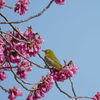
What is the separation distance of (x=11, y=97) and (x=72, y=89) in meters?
2.37

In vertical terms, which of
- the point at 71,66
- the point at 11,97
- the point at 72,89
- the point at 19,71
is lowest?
the point at 72,89

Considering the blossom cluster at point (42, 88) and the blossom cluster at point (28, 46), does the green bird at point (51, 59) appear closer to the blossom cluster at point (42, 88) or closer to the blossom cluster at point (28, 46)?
the blossom cluster at point (28, 46)

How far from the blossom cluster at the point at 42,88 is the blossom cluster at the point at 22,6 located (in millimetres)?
2100

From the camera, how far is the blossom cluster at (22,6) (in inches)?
377

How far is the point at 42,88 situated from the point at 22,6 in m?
2.52

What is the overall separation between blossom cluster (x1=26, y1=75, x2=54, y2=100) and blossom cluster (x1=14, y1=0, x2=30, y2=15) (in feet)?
6.89

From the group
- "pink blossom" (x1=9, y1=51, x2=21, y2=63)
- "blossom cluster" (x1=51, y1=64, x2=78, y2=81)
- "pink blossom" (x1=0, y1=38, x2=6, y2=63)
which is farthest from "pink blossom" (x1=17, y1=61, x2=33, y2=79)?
"blossom cluster" (x1=51, y1=64, x2=78, y2=81)

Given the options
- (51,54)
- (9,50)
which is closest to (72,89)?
(51,54)

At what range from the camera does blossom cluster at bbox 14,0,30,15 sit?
959 cm

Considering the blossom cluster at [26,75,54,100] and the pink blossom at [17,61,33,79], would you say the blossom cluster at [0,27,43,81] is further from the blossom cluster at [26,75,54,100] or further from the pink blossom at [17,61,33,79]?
the pink blossom at [17,61,33,79]

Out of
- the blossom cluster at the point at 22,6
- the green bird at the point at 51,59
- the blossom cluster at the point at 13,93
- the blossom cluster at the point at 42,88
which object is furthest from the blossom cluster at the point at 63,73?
the blossom cluster at the point at 22,6

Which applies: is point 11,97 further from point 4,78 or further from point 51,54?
point 51,54

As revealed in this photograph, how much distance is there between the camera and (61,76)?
7.24m

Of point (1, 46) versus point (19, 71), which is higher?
point (19, 71)
